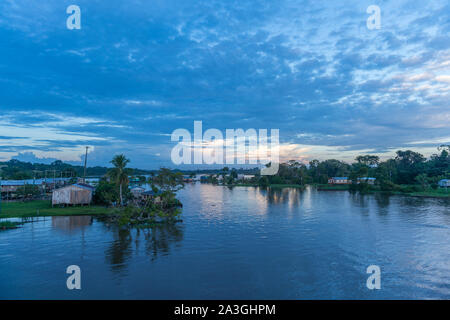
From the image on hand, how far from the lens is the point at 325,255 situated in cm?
1770

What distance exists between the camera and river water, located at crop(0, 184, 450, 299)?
501 inches

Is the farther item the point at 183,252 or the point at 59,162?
the point at 59,162

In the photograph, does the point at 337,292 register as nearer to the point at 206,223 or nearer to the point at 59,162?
the point at 206,223

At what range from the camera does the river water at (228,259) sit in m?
12.7

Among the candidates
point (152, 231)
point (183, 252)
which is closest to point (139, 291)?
point (183, 252)

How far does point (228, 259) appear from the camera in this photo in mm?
17031

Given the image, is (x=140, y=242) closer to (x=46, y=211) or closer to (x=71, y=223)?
(x=71, y=223)

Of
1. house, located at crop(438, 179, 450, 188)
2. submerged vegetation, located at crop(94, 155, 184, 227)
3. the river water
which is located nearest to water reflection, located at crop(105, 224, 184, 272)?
the river water

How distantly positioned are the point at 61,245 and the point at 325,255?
1928 cm

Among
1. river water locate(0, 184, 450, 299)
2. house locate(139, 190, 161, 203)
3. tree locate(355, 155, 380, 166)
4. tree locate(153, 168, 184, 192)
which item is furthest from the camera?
tree locate(355, 155, 380, 166)

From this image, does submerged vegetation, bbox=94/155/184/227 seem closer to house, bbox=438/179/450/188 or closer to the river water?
the river water

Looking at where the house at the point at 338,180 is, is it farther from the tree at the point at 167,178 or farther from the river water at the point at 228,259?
the tree at the point at 167,178

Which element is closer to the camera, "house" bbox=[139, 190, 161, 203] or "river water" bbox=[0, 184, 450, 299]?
"river water" bbox=[0, 184, 450, 299]

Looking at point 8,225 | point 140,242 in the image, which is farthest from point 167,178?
point 8,225
